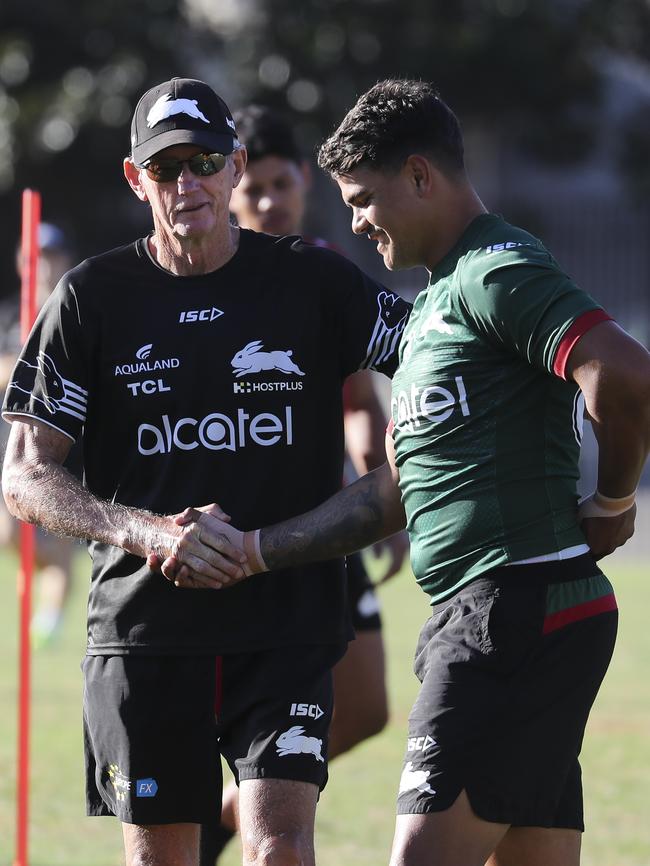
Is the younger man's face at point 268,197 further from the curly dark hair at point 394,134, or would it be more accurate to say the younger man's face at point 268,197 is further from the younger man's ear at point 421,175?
the younger man's ear at point 421,175

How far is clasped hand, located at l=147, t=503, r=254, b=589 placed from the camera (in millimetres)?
3766

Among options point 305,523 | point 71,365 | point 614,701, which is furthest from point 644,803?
point 71,365

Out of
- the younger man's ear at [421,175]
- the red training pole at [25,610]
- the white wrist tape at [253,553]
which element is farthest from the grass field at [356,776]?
the younger man's ear at [421,175]

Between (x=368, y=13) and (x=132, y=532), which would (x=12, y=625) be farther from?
(x=368, y=13)

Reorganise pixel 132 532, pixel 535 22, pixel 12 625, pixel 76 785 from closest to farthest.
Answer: pixel 132 532
pixel 76 785
pixel 12 625
pixel 535 22

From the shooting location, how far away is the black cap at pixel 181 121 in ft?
13.0

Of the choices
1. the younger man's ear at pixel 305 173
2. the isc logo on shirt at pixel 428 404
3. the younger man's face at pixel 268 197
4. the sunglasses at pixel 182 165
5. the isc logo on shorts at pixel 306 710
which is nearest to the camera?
the isc logo on shirt at pixel 428 404

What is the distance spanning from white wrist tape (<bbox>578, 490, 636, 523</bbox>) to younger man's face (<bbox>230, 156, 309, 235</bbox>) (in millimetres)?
2468

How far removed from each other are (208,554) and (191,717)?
0.49 meters

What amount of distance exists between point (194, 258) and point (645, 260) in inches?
1090

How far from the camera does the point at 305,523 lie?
3887 mm

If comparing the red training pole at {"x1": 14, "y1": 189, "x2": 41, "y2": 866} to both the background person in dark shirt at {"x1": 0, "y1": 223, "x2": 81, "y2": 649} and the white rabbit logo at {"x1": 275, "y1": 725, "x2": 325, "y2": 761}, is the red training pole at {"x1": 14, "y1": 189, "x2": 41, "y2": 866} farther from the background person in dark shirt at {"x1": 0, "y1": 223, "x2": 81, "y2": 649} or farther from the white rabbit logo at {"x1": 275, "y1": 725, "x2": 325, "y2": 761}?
the background person in dark shirt at {"x1": 0, "y1": 223, "x2": 81, "y2": 649}

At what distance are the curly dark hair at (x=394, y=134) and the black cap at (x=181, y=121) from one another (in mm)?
420

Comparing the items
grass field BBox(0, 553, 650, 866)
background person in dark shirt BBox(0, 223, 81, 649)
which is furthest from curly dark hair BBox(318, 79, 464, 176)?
background person in dark shirt BBox(0, 223, 81, 649)
